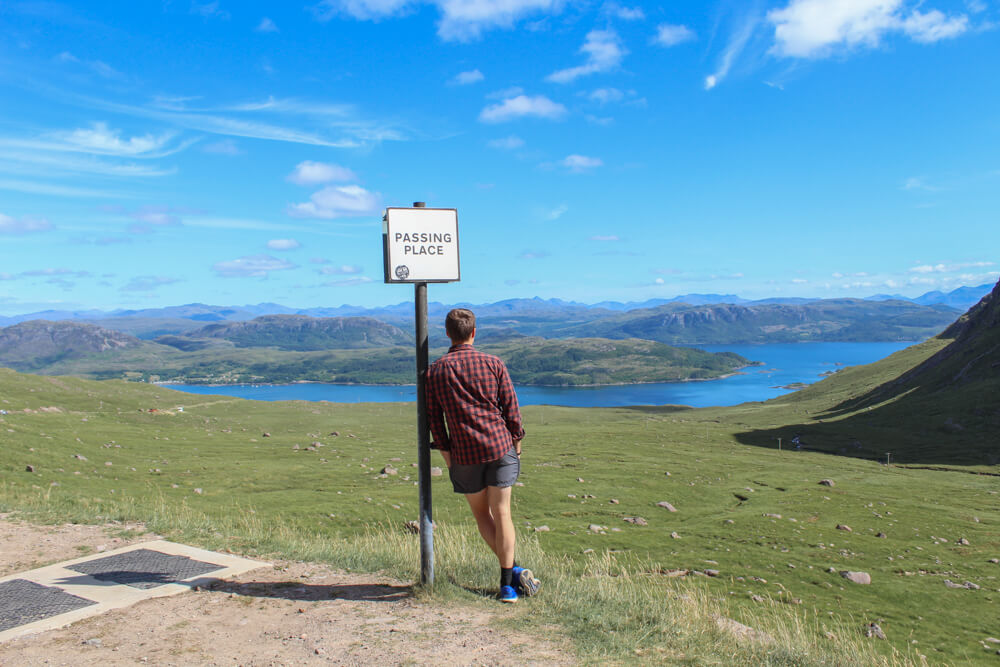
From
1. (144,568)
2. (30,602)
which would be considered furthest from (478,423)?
(30,602)

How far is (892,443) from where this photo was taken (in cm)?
7300

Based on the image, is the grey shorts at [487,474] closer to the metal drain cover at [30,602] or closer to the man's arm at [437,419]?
the man's arm at [437,419]

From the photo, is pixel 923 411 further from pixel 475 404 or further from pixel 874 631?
pixel 475 404

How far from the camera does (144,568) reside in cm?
854

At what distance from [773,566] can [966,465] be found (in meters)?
57.6

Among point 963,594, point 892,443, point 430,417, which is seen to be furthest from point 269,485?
point 892,443

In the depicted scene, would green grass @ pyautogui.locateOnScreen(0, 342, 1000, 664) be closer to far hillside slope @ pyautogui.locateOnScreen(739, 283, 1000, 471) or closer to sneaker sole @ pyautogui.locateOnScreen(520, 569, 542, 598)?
sneaker sole @ pyautogui.locateOnScreen(520, 569, 542, 598)

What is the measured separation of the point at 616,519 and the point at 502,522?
733 inches

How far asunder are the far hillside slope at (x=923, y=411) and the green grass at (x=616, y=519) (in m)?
10.0

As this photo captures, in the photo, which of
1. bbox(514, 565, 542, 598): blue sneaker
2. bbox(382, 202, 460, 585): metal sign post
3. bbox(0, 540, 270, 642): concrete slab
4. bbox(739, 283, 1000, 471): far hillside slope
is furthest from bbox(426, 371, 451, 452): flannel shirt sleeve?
bbox(739, 283, 1000, 471): far hillside slope

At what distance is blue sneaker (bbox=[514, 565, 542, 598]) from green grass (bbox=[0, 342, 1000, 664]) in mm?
185

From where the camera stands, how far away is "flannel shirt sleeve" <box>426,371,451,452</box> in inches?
289

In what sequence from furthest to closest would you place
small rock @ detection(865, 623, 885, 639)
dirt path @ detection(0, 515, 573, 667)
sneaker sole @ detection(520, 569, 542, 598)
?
small rock @ detection(865, 623, 885, 639) < sneaker sole @ detection(520, 569, 542, 598) < dirt path @ detection(0, 515, 573, 667)

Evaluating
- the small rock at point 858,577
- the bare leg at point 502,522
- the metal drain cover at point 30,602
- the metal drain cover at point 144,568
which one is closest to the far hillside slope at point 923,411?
the small rock at point 858,577
